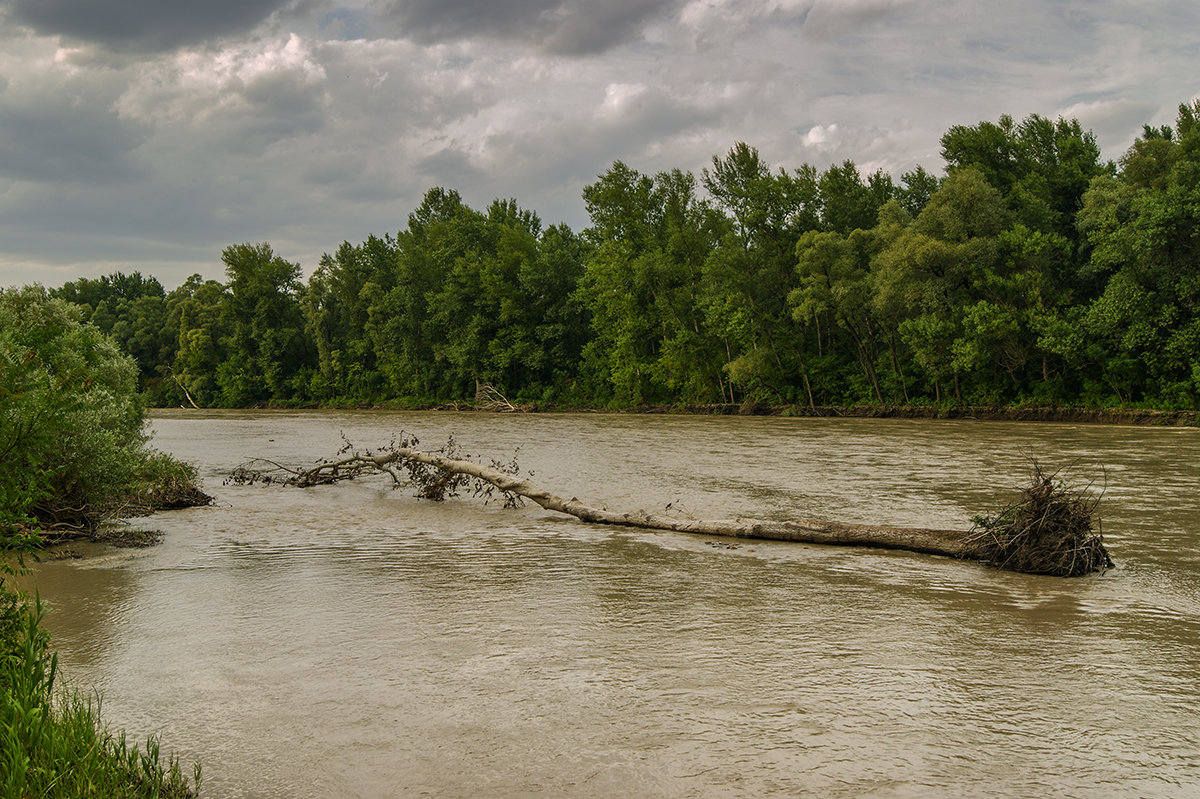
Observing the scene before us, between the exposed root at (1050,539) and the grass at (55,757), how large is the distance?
10.2m

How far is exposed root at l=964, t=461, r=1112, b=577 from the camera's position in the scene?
10.8 metres

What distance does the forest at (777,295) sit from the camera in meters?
39.8

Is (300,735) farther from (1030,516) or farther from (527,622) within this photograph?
(1030,516)

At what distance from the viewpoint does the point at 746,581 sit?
1088 centimetres

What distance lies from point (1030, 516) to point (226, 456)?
2803 cm

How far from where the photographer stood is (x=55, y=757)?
4590 millimetres

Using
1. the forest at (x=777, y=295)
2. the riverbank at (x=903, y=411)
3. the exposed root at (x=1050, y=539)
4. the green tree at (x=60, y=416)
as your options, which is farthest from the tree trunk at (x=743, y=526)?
the riverbank at (x=903, y=411)

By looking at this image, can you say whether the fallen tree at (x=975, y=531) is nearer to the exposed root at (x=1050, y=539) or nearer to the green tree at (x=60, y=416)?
the exposed root at (x=1050, y=539)

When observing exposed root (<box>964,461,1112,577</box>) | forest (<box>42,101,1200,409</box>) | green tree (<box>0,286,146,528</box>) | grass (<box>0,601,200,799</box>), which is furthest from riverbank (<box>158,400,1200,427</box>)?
grass (<box>0,601,200,799</box>)

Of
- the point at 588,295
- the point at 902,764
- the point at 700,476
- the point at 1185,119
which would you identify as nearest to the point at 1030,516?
the point at 902,764

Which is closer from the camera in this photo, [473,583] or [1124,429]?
[473,583]

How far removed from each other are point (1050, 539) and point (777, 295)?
45.8 m

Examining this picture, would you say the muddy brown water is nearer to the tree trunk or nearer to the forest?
the tree trunk

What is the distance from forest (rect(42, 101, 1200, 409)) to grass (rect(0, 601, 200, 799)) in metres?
33.3
